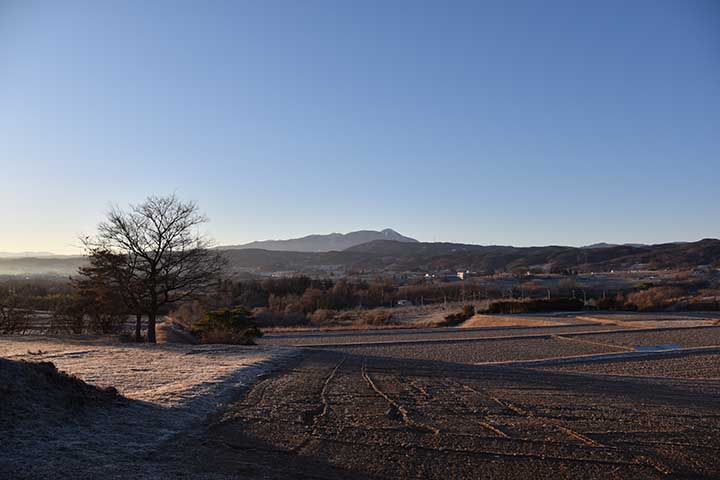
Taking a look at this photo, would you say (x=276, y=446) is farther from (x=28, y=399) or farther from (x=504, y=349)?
(x=504, y=349)

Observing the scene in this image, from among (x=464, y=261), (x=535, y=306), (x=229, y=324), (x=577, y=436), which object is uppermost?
(x=464, y=261)

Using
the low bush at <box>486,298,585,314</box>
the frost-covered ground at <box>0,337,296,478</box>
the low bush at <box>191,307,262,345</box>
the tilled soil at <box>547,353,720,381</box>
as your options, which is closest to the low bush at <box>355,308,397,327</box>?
the low bush at <box>486,298,585,314</box>

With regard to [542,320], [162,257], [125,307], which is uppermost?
[162,257]

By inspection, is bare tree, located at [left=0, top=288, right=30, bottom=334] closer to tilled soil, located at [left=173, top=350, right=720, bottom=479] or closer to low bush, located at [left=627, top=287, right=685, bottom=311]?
tilled soil, located at [left=173, top=350, right=720, bottom=479]

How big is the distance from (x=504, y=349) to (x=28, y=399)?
21.7 m

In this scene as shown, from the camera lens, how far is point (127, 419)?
8.07 metres

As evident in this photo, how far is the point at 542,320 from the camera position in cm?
4391

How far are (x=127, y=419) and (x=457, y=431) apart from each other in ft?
14.9

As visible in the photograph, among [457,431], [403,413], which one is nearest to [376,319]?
[403,413]

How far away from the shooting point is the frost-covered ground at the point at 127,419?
6036 millimetres

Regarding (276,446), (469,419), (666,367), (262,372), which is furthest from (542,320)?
(276,446)

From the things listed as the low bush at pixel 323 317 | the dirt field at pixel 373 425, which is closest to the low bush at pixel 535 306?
the low bush at pixel 323 317

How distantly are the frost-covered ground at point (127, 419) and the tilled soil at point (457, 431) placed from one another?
51 cm

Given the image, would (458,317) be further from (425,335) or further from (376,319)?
(425,335)
